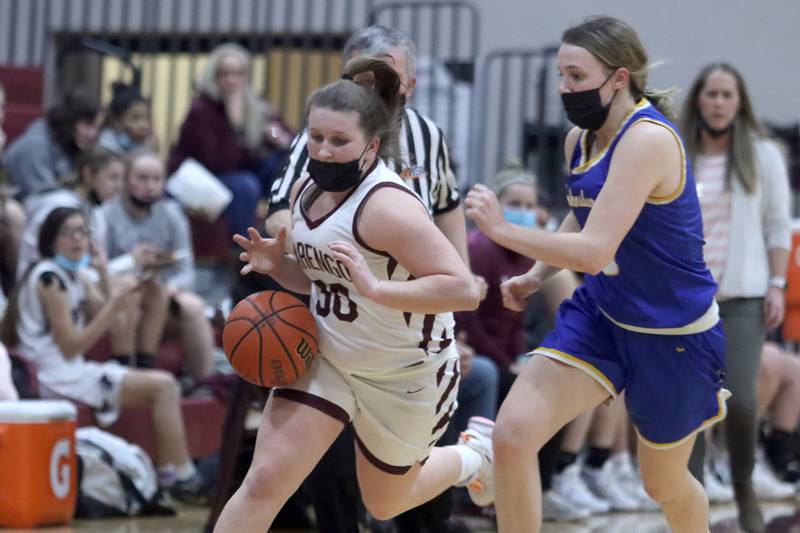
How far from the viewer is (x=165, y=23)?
36.2 feet

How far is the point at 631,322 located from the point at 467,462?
854 millimetres

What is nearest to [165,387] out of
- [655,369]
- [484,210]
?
[655,369]

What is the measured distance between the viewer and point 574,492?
6781 mm

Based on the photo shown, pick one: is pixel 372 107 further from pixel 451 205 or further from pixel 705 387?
pixel 705 387

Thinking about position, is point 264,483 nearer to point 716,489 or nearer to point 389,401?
point 389,401

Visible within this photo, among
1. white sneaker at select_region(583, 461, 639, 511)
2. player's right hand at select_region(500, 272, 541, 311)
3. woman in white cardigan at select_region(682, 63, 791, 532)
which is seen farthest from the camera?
white sneaker at select_region(583, 461, 639, 511)

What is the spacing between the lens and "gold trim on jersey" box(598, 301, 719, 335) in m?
4.03

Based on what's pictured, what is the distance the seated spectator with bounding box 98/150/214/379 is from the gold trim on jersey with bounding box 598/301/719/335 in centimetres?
343

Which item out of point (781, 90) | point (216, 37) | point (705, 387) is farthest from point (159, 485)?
point (781, 90)

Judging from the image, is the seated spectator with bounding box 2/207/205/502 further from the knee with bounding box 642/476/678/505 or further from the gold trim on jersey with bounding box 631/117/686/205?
the gold trim on jersey with bounding box 631/117/686/205

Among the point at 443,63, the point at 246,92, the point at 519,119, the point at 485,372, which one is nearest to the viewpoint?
the point at 485,372

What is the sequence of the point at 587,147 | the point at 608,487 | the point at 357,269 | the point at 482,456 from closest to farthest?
the point at 357,269, the point at 587,147, the point at 482,456, the point at 608,487

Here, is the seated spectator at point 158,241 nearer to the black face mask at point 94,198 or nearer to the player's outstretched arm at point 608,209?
the black face mask at point 94,198

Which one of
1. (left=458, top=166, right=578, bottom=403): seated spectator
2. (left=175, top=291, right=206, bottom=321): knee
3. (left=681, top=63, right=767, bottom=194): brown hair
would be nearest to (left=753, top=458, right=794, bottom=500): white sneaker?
(left=458, top=166, right=578, bottom=403): seated spectator
